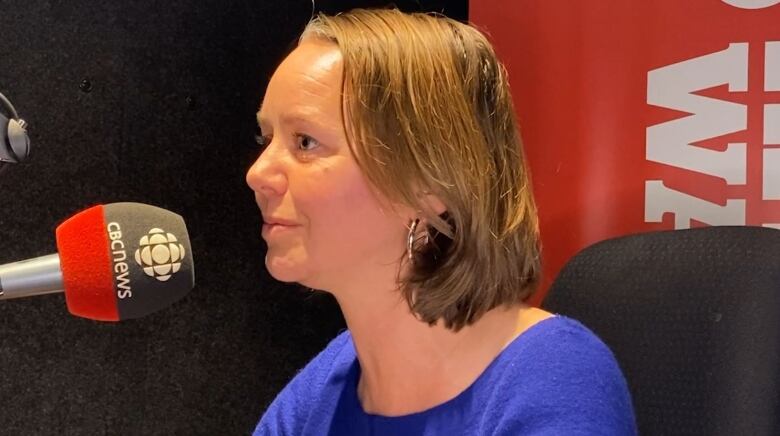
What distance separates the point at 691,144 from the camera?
4.12ft

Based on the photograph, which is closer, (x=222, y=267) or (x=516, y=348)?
(x=516, y=348)

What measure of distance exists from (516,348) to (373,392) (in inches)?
7.5

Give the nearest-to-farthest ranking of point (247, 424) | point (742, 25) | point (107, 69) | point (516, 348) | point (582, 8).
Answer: point (516, 348), point (742, 25), point (582, 8), point (107, 69), point (247, 424)

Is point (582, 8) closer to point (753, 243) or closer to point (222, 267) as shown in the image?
point (753, 243)

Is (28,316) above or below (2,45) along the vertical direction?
below

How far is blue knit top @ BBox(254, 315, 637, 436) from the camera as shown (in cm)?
85

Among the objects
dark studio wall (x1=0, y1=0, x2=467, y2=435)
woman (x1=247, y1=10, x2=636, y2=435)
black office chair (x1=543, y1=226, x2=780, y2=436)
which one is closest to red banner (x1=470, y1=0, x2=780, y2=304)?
black office chair (x1=543, y1=226, x2=780, y2=436)

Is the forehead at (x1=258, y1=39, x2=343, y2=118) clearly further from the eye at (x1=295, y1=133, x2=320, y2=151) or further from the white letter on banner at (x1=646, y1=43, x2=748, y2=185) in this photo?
the white letter on banner at (x1=646, y1=43, x2=748, y2=185)

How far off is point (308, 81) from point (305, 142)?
62 mm

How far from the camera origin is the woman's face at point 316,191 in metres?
0.90

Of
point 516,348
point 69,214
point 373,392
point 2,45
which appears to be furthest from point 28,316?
point 516,348

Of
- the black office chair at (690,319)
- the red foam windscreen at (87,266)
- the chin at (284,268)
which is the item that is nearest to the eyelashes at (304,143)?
the chin at (284,268)

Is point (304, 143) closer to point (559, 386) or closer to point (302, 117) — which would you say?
point (302, 117)

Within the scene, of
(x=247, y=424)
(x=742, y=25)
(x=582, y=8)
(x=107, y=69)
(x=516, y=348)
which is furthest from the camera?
(x=247, y=424)
